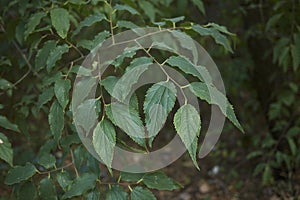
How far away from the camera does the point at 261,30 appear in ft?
7.60

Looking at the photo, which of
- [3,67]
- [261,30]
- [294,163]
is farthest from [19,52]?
[294,163]

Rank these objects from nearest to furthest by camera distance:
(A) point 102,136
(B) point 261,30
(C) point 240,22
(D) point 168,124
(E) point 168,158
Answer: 1. (A) point 102,136
2. (B) point 261,30
3. (C) point 240,22
4. (E) point 168,158
5. (D) point 168,124

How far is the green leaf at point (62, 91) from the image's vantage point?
3.64 ft

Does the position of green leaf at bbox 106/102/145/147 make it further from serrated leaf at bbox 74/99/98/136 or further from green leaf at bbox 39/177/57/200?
green leaf at bbox 39/177/57/200

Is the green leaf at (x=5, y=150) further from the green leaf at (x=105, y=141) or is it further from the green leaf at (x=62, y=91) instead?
the green leaf at (x=105, y=141)

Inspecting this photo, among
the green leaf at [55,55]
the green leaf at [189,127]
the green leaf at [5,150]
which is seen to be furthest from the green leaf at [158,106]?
the green leaf at [5,150]

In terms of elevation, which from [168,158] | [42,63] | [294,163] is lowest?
[168,158]

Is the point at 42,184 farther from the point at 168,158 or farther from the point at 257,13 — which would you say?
the point at 168,158

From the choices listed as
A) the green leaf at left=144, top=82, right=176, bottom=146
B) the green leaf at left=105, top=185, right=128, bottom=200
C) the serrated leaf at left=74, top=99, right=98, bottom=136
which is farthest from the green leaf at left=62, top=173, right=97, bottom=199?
the green leaf at left=144, top=82, right=176, bottom=146

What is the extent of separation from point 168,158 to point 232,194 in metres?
0.56

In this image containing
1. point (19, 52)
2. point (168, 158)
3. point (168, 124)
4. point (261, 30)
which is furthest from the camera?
point (168, 124)

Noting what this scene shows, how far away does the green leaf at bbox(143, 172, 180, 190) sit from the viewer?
1.10 m

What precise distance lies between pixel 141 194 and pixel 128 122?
0.20 m

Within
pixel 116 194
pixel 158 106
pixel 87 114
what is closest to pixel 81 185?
pixel 116 194
